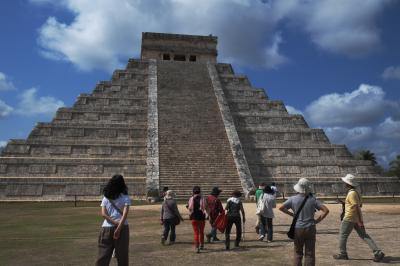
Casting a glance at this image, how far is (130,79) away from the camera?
1406 inches

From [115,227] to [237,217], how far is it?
4376 millimetres

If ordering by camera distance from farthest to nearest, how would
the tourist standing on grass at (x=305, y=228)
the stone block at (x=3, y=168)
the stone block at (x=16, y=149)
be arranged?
the stone block at (x=16, y=149), the stone block at (x=3, y=168), the tourist standing on grass at (x=305, y=228)

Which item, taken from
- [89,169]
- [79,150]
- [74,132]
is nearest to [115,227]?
[89,169]

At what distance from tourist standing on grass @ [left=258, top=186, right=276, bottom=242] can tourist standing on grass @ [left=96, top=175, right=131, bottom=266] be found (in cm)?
536

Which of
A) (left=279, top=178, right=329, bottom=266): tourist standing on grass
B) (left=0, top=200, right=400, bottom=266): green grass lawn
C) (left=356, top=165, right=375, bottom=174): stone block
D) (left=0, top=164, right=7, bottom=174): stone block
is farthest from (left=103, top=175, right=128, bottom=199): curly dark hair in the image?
(left=356, top=165, right=375, bottom=174): stone block

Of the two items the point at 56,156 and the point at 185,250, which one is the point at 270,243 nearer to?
the point at 185,250

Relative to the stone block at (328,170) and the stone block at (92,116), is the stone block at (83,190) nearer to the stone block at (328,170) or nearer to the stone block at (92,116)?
the stone block at (92,116)

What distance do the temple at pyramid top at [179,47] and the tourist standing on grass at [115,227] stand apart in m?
36.4

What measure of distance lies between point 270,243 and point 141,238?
3.51m

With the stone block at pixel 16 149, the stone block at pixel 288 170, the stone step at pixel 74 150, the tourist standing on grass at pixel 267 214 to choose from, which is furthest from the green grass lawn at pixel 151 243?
the stone block at pixel 288 170

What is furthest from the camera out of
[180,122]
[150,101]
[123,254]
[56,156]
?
[150,101]

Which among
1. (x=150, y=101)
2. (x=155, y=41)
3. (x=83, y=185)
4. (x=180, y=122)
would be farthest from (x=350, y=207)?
(x=155, y=41)

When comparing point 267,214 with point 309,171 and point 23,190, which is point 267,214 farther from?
point 309,171

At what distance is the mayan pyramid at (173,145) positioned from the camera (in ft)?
79.4
